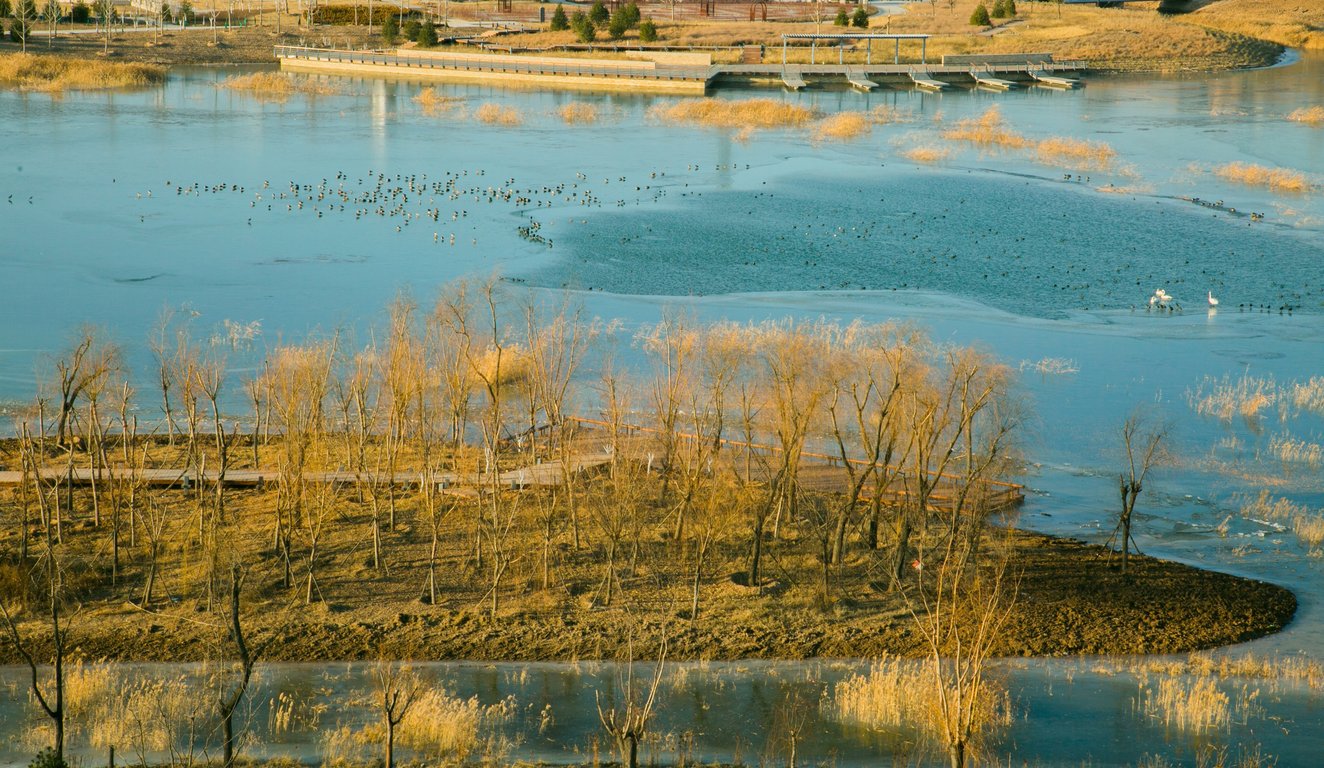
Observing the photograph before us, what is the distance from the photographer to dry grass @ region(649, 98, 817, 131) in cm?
7288

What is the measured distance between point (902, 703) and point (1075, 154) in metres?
48.1

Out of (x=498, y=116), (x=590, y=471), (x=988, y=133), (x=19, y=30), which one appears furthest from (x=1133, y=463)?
(x=19, y=30)

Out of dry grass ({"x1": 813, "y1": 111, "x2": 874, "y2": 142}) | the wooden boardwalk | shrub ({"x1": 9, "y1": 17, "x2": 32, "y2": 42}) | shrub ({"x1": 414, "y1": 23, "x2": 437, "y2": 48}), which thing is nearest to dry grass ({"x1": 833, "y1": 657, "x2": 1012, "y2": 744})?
the wooden boardwalk

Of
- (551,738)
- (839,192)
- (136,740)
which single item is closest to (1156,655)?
(551,738)

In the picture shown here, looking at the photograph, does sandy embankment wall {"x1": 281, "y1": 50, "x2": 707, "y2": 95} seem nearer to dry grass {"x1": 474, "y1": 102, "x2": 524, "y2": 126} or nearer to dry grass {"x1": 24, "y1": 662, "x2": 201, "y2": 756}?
dry grass {"x1": 474, "y1": 102, "x2": 524, "y2": 126}

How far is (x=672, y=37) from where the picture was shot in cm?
10244

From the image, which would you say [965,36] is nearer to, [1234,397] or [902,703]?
[1234,397]

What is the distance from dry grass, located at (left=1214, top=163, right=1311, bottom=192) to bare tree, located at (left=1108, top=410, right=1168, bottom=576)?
1140 inches

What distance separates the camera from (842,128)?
6950cm

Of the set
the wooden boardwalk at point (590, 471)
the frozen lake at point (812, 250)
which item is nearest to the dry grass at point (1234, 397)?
the frozen lake at point (812, 250)

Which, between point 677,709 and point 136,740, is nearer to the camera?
point 136,740

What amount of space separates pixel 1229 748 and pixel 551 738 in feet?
27.2

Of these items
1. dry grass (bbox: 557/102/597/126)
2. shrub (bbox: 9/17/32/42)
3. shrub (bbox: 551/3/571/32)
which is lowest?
dry grass (bbox: 557/102/597/126)

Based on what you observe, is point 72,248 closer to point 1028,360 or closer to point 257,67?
point 1028,360
